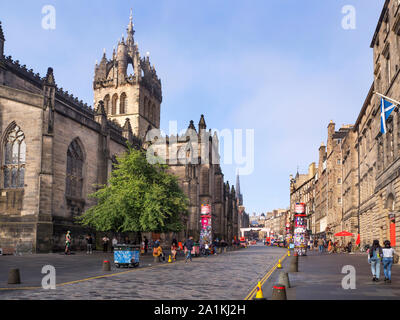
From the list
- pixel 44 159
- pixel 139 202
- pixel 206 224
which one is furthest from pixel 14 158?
pixel 206 224

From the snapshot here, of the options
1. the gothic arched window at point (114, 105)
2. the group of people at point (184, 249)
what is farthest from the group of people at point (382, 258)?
the gothic arched window at point (114, 105)

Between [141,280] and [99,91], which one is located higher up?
[99,91]

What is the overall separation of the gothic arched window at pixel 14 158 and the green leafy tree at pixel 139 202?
5872mm

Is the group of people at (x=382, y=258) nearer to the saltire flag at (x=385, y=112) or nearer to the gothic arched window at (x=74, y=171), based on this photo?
the saltire flag at (x=385, y=112)

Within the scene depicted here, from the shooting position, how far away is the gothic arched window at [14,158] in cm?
3412

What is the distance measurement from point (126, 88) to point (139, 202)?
42383 millimetres

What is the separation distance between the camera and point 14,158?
113ft

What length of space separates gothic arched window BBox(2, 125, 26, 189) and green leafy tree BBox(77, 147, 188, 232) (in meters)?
5.87

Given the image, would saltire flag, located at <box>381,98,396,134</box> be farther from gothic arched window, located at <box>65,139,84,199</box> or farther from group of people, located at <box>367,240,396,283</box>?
gothic arched window, located at <box>65,139,84,199</box>

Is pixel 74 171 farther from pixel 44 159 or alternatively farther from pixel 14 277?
pixel 14 277
